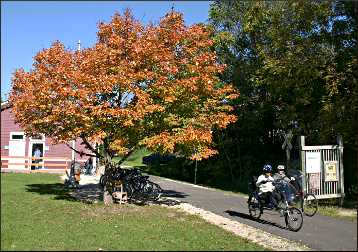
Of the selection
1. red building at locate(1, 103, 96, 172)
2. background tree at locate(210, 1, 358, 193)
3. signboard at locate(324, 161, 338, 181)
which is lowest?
signboard at locate(324, 161, 338, 181)

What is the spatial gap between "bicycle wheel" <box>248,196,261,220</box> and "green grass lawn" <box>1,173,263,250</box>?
1.54m

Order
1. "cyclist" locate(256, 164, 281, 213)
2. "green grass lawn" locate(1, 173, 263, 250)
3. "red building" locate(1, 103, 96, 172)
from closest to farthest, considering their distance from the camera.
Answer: "green grass lawn" locate(1, 173, 263, 250), "cyclist" locate(256, 164, 281, 213), "red building" locate(1, 103, 96, 172)

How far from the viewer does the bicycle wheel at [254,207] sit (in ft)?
42.2

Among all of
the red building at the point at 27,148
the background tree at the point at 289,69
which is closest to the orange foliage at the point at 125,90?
the background tree at the point at 289,69

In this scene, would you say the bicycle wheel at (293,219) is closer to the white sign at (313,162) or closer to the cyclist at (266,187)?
the cyclist at (266,187)

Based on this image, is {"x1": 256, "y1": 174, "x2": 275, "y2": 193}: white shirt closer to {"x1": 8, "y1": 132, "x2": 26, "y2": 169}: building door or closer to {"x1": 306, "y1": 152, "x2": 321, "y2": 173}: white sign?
{"x1": 306, "y1": 152, "x2": 321, "y2": 173}: white sign

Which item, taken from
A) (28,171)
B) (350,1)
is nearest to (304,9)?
(350,1)

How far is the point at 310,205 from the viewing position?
14938 millimetres

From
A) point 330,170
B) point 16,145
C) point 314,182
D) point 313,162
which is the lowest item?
point 314,182

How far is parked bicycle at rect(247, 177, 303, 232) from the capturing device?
36.9 feet

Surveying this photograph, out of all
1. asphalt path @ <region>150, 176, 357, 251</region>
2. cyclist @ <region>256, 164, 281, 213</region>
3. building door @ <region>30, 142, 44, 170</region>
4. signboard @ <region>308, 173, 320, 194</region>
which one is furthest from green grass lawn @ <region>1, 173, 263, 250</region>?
building door @ <region>30, 142, 44, 170</region>

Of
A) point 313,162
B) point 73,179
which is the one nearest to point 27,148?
point 73,179

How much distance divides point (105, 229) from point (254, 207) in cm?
450

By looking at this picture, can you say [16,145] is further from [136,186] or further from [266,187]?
[266,187]
